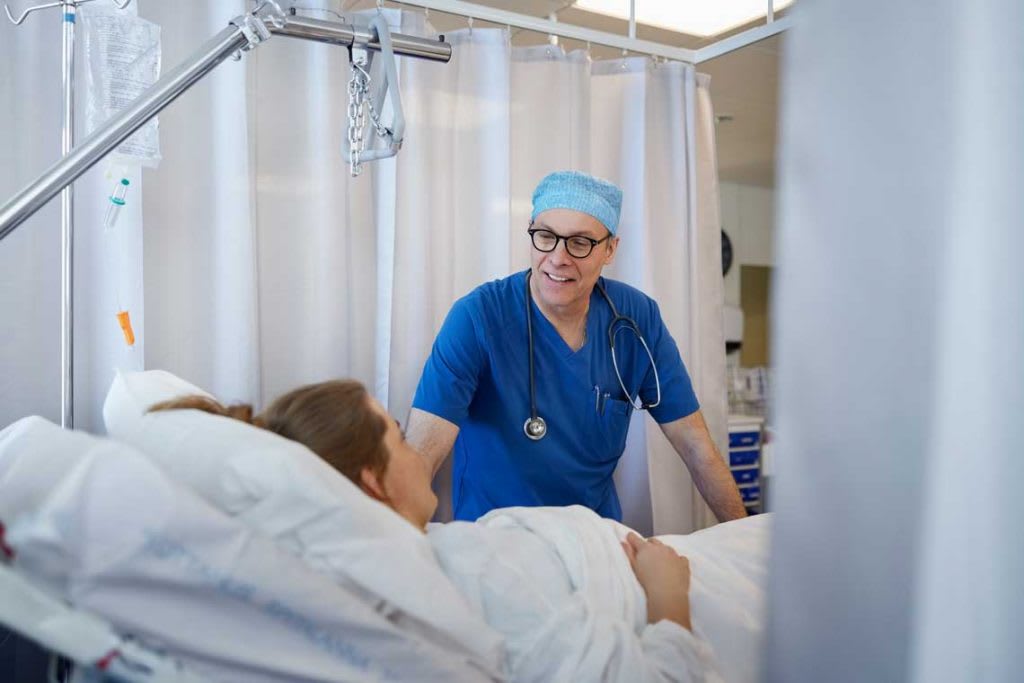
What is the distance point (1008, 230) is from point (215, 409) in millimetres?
961

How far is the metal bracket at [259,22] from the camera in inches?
52.2

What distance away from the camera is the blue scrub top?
5.95 feet

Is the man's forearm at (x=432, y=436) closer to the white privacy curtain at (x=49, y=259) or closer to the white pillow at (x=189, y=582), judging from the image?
the white privacy curtain at (x=49, y=259)

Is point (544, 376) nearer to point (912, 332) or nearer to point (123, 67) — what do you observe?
point (123, 67)

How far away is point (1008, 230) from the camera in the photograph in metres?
0.66

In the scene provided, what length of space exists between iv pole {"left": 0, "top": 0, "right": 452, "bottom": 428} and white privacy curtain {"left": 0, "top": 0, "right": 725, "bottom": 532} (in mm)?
314

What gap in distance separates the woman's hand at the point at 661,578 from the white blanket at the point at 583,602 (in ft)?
0.07

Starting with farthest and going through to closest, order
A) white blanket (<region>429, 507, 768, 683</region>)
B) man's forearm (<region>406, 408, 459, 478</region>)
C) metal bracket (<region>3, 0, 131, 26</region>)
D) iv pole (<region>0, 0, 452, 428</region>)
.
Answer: man's forearm (<region>406, 408, 459, 478</region>) → metal bracket (<region>3, 0, 131, 26</region>) → iv pole (<region>0, 0, 452, 428</region>) → white blanket (<region>429, 507, 768, 683</region>)

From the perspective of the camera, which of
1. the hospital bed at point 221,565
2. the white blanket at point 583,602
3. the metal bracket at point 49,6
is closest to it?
the hospital bed at point 221,565

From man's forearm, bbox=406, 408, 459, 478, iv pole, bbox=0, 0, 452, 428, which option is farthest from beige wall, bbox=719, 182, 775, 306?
iv pole, bbox=0, 0, 452, 428

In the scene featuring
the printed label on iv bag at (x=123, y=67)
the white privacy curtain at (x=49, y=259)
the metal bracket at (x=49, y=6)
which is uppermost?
the metal bracket at (x=49, y=6)

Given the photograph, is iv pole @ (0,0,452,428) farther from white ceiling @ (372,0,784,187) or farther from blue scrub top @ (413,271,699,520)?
white ceiling @ (372,0,784,187)

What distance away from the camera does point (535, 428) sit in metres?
1.82

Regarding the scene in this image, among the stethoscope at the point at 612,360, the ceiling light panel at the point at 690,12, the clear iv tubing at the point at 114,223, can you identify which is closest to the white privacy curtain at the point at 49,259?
the clear iv tubing at the point at 114,223
